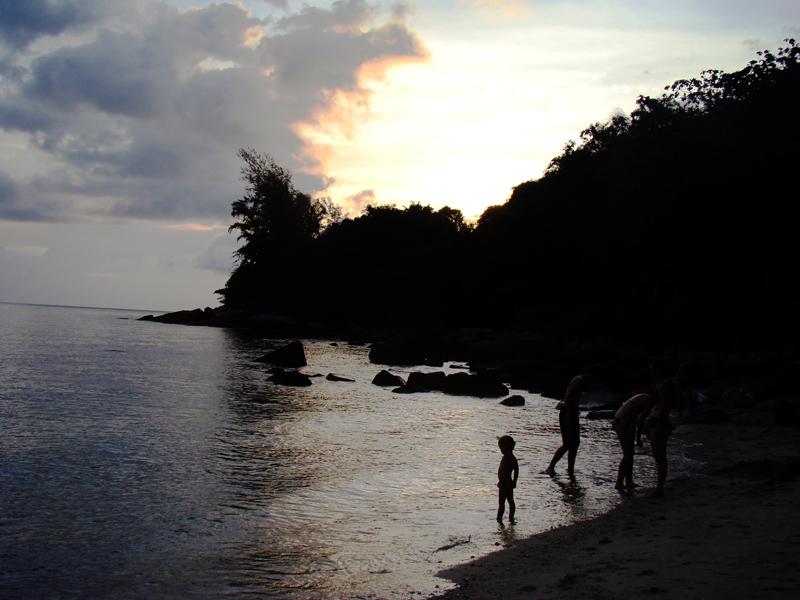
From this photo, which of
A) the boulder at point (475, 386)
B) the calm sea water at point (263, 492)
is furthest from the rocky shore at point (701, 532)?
the boulder at point (475, 386)

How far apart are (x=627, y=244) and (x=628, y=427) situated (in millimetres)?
35745

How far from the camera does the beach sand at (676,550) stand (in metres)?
4.79

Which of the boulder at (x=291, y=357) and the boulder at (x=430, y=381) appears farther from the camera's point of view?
the boulder at (x=291, y=357)

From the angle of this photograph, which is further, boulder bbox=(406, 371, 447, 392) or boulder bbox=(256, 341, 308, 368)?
boulder bbox=(256, 341, 308, 368)

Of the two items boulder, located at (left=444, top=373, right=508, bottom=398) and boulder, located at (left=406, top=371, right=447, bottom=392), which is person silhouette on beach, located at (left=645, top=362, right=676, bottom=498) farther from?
boulder, located at (left=406, top=371, right=447, bottom=392)

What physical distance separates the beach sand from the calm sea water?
18.3 inches

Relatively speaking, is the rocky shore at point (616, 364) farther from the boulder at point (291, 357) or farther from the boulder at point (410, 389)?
the boulder at point (291, 357)

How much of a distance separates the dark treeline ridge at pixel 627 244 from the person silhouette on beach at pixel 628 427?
20.8m

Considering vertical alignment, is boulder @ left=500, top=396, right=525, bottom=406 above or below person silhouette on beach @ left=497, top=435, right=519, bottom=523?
below

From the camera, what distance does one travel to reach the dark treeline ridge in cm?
2917

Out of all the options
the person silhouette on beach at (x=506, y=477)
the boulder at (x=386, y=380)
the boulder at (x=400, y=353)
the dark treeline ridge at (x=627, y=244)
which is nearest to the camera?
the person silhouette on beach at (x=506, y=477)

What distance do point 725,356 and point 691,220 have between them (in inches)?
393

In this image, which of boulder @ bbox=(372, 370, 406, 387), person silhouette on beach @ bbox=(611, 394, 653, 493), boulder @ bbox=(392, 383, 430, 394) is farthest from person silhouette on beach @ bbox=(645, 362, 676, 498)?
boulder @ bbox=(372, 370, 406, 387)

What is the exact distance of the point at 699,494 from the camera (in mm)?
8055
